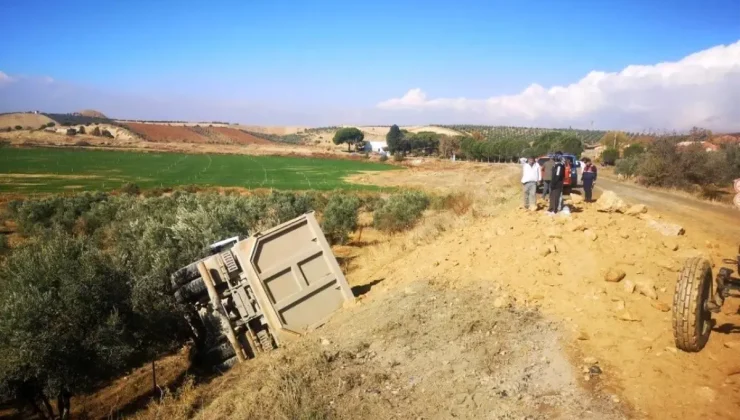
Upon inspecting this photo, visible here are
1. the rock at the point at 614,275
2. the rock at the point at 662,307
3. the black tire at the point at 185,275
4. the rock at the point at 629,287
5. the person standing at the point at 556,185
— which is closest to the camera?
the rock at the point at 662,307

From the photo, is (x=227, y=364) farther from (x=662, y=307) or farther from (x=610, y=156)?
(x=610, y=156)

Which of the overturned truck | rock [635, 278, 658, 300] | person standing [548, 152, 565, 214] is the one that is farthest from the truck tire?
person standing [548, 152, 565, 214]

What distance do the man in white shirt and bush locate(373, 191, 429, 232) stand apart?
8.92 meters

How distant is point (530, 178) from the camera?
11859 mm

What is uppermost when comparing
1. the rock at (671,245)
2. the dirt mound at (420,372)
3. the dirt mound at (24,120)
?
the dirt mound at (24,120)

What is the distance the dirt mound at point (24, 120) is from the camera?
145 meters

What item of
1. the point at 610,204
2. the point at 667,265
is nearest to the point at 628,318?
the point at 667,265

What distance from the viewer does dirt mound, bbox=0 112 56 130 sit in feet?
474

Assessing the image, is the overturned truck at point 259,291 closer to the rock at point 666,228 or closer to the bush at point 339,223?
the rock at point 666,228

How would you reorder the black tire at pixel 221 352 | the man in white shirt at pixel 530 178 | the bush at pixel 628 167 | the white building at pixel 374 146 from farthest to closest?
the white building at pixel 374 146 → the bush at pixel 628 167 → the man in white shirt at pixel 530 178 → the black tire at pixel 221 352

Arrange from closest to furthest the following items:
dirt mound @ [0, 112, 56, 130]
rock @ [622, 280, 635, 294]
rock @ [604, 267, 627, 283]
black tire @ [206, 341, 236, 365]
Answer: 1. rock @ [622, 280, 635, 294]
2. rock @ [604, 267, 627, 283]
3. black tire @ [206, 341, 236, 365]
4. dirt mound @ [0, 112, 56, 130]

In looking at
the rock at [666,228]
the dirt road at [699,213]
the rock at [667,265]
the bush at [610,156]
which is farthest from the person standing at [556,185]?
the bush at [610,156]

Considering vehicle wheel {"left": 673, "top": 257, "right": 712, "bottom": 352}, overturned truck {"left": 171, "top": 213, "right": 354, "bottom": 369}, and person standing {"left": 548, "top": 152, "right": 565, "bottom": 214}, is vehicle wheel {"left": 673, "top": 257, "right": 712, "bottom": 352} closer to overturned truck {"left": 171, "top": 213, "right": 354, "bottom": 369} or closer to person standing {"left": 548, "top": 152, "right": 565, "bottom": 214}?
overturned truck {"left": 171, "top": 213, "right": 354, "bottom": 369}

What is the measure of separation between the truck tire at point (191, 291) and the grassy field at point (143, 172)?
45.2m
